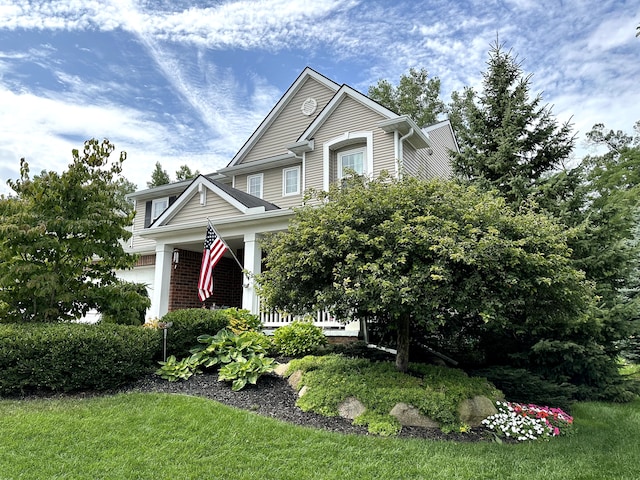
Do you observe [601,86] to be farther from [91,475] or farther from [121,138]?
[91,475]

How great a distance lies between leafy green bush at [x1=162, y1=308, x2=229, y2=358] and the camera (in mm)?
7316

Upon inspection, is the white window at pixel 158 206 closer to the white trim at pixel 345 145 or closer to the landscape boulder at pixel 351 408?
the white trim at pixel 345 145

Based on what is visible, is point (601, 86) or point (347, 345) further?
point (601, 86)

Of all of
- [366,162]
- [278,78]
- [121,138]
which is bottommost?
[366,162]

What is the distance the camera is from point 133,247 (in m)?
17.6

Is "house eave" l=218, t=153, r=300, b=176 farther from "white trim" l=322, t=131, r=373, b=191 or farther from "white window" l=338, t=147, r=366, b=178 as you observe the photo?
"white window" l=338, t=147, r=366, b=178

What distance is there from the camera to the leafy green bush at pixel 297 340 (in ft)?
25.8

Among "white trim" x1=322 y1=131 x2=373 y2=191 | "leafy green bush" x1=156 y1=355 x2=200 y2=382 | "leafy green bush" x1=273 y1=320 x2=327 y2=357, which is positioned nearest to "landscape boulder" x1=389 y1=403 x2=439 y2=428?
"leafy green bush" x1=273 y1=320 x2=327 y2=357

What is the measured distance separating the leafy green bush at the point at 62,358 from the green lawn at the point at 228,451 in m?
0.44

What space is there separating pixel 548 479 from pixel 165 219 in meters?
11.0

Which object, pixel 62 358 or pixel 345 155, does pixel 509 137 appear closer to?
pixel 345 155

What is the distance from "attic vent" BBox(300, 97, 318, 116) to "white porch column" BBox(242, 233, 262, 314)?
6045 mm

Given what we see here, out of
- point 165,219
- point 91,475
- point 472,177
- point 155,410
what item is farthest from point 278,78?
point 91,475

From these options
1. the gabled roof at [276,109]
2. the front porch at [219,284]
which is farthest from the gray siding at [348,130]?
the front porch at [219,284]
